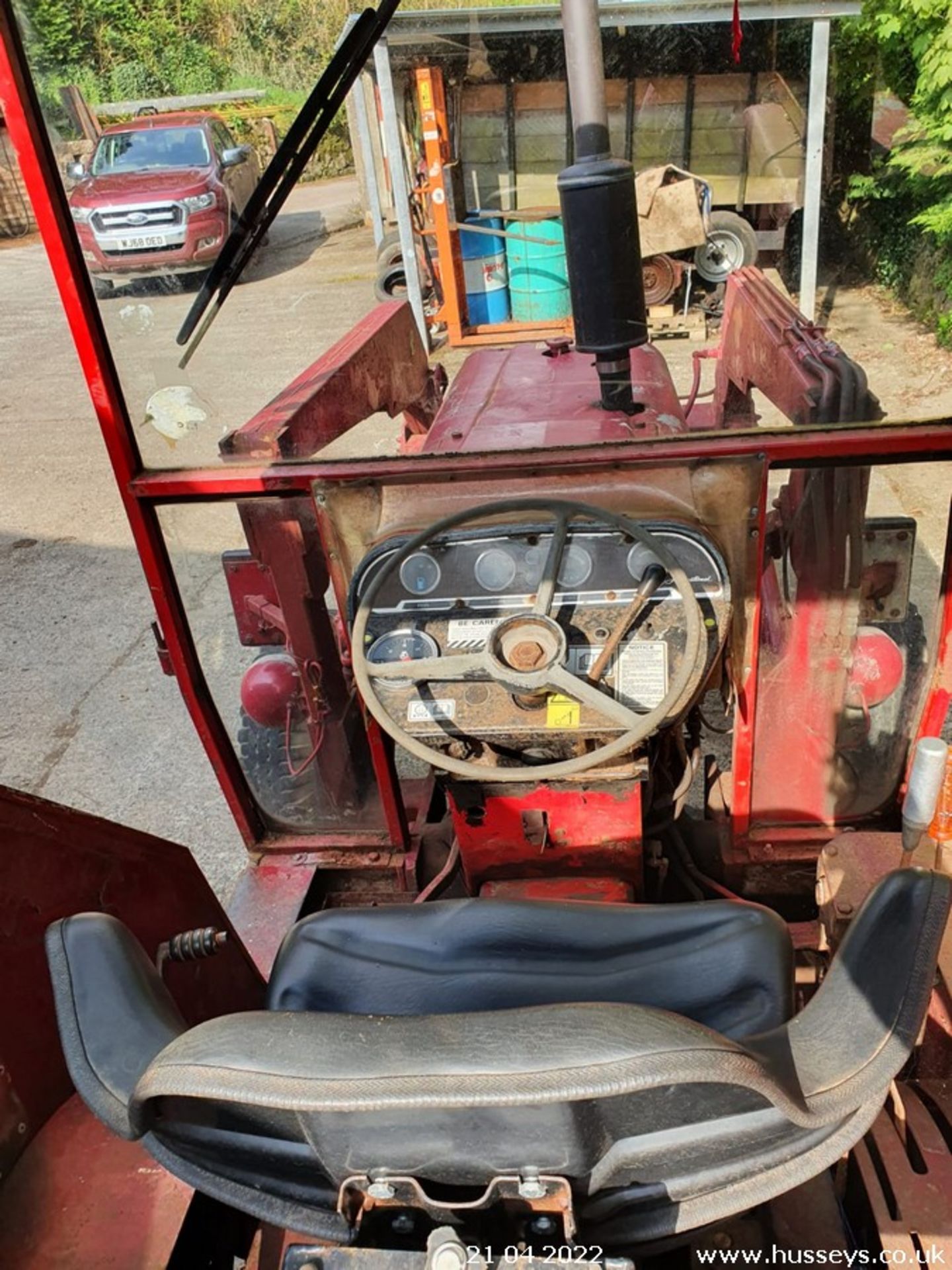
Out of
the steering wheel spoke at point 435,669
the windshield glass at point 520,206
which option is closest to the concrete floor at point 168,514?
the windshield glass at point 520,206

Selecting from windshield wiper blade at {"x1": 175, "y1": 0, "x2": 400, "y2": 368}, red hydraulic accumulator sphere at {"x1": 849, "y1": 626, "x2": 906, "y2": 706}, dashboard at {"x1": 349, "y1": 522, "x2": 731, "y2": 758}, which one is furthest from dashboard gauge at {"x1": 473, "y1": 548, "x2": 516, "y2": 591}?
red hydraulic accumulator sphere at {"x1": 849, "y1": 626, "x2": 906, "y2": 706}

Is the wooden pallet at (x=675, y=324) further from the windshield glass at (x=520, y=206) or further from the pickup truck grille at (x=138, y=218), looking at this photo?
the pickup truck grille at (x=138, y=218)

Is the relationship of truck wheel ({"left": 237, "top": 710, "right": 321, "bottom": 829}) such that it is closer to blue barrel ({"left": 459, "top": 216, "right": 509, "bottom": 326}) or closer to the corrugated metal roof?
blue barrel ({"left": 459, "top": 216, "right": 509, "bottom": 326})

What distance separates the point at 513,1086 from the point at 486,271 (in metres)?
1.45

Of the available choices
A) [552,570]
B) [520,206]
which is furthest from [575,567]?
[520,206]

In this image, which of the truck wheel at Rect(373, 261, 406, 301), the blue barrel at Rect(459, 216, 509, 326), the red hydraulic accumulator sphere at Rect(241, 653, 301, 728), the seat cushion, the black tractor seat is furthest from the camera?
the red hydraulic accumulator sphere at Rect(241, 653, 301, 728)

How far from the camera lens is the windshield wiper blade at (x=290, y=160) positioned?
61.9 inches

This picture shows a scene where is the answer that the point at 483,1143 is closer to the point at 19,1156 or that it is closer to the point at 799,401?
the point at 19,1156

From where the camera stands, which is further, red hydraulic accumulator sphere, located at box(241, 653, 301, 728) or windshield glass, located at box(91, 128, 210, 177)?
red hydraulic accumulator sphere, located at box(241, 653, 301, 728)

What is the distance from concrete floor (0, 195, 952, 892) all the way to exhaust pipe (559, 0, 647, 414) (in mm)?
371

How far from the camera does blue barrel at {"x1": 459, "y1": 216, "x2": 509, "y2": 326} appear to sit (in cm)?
171

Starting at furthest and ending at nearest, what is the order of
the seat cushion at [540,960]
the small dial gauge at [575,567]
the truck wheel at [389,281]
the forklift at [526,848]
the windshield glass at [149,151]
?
the truck wheel at [389,281] → the small dial gauge at [575,567] → the windshield glass at [149,151] → the seat cushion at [540,960] → the forklift at [526,848]

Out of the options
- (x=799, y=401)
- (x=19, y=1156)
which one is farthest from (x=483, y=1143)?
(x=799, y=401)

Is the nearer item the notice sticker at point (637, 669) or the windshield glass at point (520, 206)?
the windshield glass at point (520, 206)
